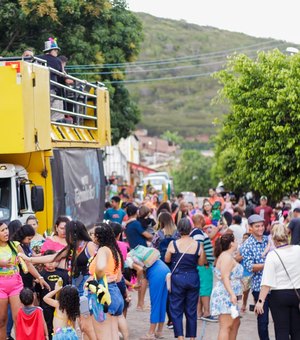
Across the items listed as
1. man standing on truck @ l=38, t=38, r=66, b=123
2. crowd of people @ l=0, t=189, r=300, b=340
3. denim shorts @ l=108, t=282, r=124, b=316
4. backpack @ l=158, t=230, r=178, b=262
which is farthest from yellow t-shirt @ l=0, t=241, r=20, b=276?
man standing on truck @ l=38, t=38, r=66, b=123

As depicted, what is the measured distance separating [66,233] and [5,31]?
21234 millimetres

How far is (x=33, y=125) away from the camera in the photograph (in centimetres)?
1498

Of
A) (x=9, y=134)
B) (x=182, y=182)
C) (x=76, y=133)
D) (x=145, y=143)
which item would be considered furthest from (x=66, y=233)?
(x=145, y=143)

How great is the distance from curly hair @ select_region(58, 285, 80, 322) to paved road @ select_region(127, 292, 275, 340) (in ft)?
12.7

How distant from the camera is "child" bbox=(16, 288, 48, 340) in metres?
10.5

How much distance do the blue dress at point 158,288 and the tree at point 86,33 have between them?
695 inches

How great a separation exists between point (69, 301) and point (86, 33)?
24.2 m

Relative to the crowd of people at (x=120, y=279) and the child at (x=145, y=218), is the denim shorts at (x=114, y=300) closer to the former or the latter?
the crowd of people at (x=120, y=279)

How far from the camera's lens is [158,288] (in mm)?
13227

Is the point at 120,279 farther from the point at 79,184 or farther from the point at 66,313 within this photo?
the point at 79,184

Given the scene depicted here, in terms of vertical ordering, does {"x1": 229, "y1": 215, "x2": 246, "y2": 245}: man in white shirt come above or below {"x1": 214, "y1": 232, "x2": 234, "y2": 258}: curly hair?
below

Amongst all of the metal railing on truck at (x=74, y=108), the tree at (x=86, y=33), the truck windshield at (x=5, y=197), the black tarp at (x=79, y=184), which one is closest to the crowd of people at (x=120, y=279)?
the truck windshield at (x=5, y=197)

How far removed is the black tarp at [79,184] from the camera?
16.4 meters

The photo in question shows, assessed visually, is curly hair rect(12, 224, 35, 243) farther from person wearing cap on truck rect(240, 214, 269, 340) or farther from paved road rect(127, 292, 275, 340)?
person wearing cap on truck rect(240, 214, 269, 340)
